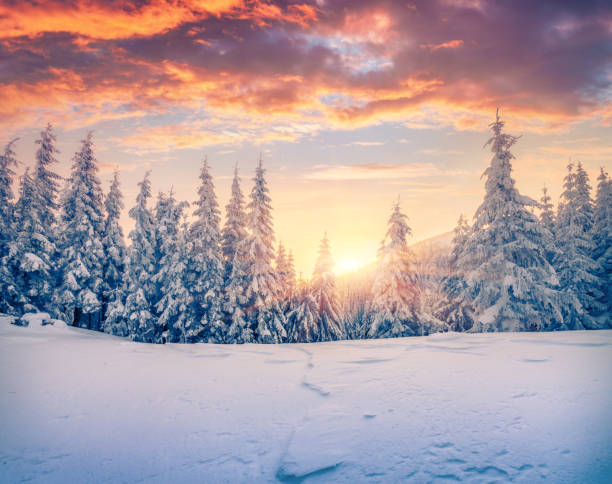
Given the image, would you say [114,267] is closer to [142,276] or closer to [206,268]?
[142,276]

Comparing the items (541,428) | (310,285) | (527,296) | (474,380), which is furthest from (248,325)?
(541,428)

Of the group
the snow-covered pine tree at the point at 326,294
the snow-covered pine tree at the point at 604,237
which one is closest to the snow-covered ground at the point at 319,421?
the snow-covered pine tree at the point at 326,294

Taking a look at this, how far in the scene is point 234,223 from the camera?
24.9m

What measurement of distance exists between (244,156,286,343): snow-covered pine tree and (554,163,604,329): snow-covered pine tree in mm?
19753

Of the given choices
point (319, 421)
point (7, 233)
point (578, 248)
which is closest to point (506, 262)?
point (578, 248)

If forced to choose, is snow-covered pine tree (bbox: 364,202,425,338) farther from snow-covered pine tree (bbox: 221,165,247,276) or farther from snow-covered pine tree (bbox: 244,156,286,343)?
snow-covered pine tree (bbox: 221,165,247,276)

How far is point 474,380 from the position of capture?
183 inches

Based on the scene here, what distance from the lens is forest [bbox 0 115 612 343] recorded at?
21109mm

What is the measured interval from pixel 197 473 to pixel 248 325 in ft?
65.0

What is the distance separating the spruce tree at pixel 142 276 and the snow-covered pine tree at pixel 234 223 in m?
6.10

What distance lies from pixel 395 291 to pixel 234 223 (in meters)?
13.7

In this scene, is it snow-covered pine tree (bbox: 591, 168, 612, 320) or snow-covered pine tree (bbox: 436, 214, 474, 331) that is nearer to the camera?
snow-covered pine tree (bbox: 436, 214, 474, 331)

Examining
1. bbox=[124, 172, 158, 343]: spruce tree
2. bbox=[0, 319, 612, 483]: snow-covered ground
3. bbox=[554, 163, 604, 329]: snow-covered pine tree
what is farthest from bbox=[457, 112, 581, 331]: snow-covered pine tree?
bbox=[124, 172, 158, 343]: spruce tree

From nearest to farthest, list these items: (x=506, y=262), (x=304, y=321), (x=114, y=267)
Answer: (x=506, y=262), (x=114, y=267), (x=304, y=321)
